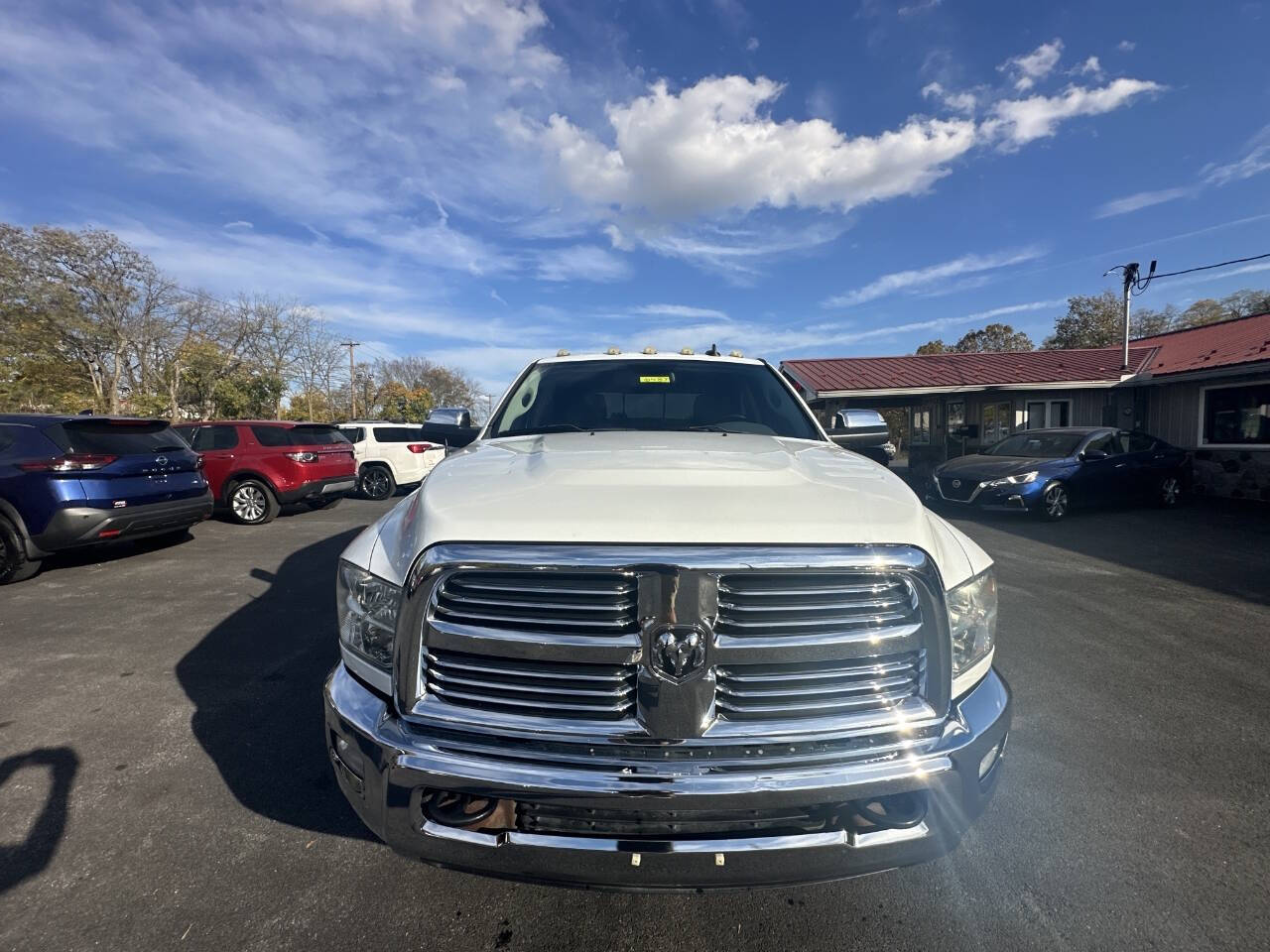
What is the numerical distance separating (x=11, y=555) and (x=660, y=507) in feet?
24.2

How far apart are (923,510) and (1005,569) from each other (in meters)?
5.72

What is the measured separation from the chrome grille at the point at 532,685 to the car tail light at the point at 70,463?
6.46 meters

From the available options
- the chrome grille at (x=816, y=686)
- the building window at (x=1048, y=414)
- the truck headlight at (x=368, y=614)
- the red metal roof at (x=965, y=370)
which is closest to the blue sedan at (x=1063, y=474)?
the red metal roof at (x=965, y=370)

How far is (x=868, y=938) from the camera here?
1.83 meters

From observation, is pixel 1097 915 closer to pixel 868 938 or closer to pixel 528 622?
pixel 868 938

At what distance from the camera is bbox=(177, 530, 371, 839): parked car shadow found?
2465mm

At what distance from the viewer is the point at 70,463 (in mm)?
5770

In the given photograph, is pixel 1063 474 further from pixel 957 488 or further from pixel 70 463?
pixel 70 463

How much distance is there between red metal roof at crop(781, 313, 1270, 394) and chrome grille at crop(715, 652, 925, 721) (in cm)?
1700

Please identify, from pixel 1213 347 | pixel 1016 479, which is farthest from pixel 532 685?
pixel 1213 347

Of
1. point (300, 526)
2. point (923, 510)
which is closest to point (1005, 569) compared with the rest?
point (923, 510)

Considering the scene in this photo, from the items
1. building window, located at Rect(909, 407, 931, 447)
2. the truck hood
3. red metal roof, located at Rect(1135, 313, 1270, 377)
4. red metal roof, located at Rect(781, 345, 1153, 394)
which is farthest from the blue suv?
building window, located at Rect(909, 407, 931, 447)

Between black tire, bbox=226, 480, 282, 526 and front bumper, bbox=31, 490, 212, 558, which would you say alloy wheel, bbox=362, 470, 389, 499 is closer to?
black tire, bbox=226, 480, 282, 526

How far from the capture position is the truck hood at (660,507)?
1.59 metres
